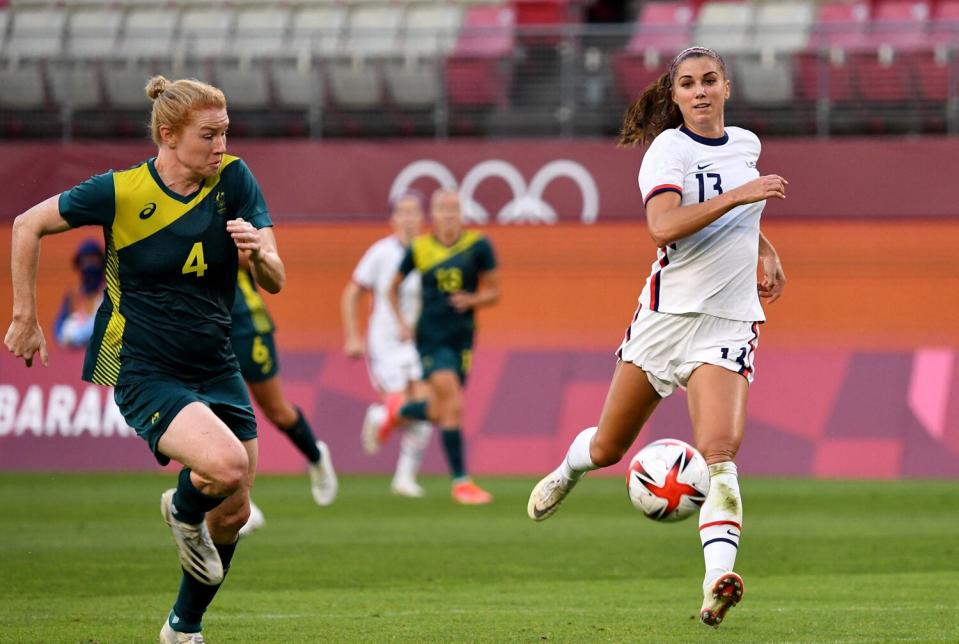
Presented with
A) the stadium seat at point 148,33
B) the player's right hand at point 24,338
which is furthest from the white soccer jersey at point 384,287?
the player's right hand at point 24,338

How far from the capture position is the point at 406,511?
1392 centimetres

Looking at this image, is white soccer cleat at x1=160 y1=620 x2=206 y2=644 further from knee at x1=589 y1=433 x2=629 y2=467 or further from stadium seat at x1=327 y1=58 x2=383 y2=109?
stadium seat at x1=327 y1=58 x2=383 y2=109

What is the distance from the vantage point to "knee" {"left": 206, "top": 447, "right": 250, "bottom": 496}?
642 centimetres

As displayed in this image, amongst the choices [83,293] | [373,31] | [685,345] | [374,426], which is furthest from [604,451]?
[373,31]

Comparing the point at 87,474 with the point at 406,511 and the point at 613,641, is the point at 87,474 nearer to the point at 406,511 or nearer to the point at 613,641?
the point at 406,511

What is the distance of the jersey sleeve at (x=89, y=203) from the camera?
6629 millimetres

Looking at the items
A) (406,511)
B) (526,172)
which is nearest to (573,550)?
(406,511)

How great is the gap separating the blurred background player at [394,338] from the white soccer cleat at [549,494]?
6.97 m

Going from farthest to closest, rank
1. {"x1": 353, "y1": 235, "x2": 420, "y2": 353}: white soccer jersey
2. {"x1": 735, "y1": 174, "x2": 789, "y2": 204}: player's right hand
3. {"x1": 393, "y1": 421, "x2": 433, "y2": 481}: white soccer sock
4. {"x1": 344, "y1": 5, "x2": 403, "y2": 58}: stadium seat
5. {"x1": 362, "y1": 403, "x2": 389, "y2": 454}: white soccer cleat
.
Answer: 1. {"x1": 344, "y1": 5, "x2": 403, "y2": 58}: stadium seat
2. {"x1": 353, "y1": 235, "x2": 420, "y2": 353}: white soccer jersey
3. {"x1": 362, "y1": 403, "x2": 389, "y2": 454}: white soccer cleat
4. {"x1": 393, "y1": 421, "x2": 433, "y2": 481}: white soccer sock
5. {"x1": 735, "y1": 174, "x2": 789, "y2": 204}: player's right hand

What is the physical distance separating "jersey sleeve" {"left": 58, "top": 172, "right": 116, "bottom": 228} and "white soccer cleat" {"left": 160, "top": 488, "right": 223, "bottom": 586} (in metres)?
1.21

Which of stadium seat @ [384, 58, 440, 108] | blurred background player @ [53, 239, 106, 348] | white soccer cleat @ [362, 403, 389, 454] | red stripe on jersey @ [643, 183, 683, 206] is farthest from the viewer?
stadium seat @ [384, 58, 440, 108]

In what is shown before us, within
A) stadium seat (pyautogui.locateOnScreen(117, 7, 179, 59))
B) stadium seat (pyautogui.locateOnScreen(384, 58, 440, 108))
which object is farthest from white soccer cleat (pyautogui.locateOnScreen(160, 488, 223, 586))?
stadium seat (pyautogui.locateOnScreen(117, 7, 179, 59))

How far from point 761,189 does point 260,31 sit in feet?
57.6

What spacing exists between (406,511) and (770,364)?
17.3 ft
